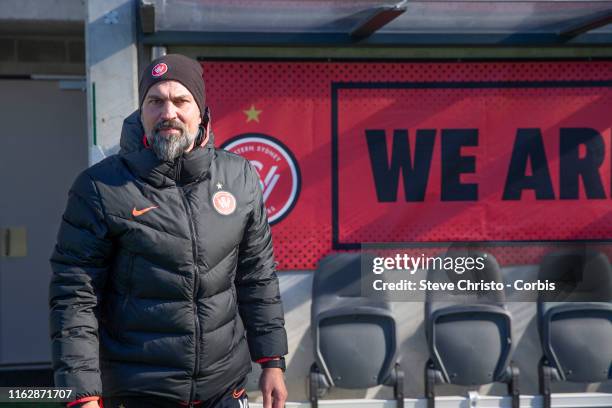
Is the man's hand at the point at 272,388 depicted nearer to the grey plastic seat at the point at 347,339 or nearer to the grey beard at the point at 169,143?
the grey beard at the point at 169,143

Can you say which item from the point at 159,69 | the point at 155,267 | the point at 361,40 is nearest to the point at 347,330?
the point at 361,40

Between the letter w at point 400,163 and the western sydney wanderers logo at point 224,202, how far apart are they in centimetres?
245

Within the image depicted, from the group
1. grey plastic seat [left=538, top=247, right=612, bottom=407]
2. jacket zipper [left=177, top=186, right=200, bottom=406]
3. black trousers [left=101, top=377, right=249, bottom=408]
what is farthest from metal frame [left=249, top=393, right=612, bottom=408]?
jacket zipper [left=177, top=186, right=200, bottom=406]

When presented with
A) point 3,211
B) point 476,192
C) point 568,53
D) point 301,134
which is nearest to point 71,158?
point 3,211

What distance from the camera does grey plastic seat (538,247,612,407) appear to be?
4848 millimetres

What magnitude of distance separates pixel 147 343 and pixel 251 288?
0.43 metres

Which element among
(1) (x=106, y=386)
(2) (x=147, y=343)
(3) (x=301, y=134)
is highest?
(3) (x=301, y=134)

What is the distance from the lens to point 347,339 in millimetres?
4754

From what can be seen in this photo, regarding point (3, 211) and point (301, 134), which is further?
point (3, 211)

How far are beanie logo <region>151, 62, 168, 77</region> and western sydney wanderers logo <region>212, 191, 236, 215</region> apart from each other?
1.37 feet

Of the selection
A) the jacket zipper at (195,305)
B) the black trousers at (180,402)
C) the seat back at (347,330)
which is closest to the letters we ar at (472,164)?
the seat back at (347,330)

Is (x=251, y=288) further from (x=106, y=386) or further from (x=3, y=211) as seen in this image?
(x=3, y=211)

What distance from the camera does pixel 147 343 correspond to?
2.36m

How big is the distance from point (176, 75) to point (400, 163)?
8.69 ft
